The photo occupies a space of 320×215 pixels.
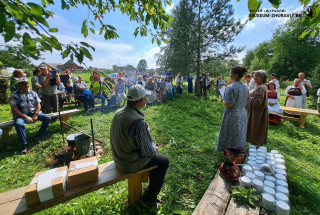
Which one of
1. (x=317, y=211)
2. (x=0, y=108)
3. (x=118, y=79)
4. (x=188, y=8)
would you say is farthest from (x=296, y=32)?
(x=0, y=108)

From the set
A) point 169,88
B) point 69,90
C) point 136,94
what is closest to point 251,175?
point 136,94

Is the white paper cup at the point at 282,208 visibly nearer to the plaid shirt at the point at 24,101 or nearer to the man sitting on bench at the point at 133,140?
the man sitting on bench at the point at 133,140

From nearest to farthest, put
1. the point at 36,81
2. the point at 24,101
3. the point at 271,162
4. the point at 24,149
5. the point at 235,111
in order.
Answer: the point at 271,162, the point at 235,111, the point at 24,149, the point at 24,101, the point at 36,81

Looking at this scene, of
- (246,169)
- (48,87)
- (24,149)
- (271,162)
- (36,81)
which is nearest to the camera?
(246,169)

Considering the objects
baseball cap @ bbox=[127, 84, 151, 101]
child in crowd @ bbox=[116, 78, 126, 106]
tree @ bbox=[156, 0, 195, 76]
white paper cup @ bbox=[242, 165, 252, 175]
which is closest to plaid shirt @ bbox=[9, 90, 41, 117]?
baseball cap @ bbox=[127, 84, 151, 101]

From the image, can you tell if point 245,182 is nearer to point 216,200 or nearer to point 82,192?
point 216,200

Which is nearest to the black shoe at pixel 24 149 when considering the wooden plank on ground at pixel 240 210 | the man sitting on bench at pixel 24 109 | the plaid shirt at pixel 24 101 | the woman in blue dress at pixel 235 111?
the man sitting on bench at pixel 24 109

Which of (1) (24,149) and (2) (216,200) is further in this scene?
(1) (24,149)

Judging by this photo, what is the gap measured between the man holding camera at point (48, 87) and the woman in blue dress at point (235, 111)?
558cm

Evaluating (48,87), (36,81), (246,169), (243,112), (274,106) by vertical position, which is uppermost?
(36,81)

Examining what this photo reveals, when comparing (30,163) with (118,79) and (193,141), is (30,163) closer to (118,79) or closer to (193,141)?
(193,141)

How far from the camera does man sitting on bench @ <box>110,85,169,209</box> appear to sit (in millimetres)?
1897

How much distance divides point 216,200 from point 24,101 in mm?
5079

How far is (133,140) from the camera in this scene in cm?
194
